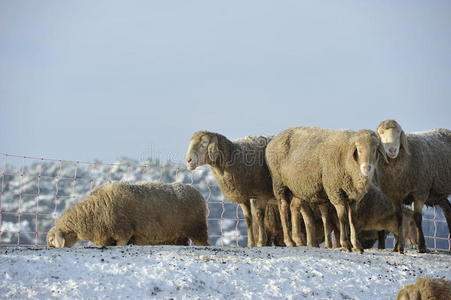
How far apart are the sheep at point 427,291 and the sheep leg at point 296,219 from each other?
23.3ft

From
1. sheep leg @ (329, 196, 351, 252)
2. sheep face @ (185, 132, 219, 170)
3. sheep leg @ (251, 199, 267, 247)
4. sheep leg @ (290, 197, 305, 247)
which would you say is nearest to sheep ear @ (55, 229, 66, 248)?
sheep face @ (185, 132, 219, 170)

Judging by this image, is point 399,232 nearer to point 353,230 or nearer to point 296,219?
point 353,230

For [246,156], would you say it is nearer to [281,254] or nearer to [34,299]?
[281,254]

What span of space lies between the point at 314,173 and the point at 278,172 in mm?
1057

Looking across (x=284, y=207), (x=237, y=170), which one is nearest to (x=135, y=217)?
(x=237, y=170)

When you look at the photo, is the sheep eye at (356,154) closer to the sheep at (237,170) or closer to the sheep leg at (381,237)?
the sheep at (237,170)

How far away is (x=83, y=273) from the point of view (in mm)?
10367

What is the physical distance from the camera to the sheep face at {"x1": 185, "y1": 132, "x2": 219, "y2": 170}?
1636 cm

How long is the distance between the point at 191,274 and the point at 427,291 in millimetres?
3150

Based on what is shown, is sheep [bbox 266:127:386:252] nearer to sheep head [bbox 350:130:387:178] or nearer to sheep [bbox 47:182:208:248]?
sheep head [bbox 350:130:387:178]

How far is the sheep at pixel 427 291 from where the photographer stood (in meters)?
8.64

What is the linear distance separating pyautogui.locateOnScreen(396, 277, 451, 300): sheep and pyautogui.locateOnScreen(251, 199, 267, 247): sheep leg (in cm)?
735

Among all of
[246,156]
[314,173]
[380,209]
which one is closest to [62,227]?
[246,156]

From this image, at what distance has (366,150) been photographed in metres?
14.0
